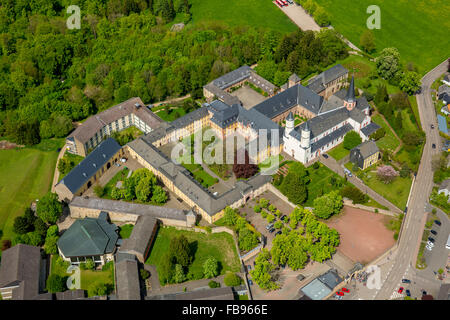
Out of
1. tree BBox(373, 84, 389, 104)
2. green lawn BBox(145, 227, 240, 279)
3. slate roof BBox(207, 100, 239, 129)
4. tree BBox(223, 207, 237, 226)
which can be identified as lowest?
green lawn BBox(145, 227, 240, 279)

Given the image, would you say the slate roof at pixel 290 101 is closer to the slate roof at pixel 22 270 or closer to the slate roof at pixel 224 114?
the slate roof at pixel 224 114

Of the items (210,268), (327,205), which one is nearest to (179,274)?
(210,268)

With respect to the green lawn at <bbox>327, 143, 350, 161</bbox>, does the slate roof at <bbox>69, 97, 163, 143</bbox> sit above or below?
above

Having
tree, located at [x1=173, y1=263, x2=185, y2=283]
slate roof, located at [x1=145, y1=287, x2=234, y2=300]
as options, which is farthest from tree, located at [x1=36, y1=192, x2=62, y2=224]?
tree, located at [x1=173, y1=263, x2=185, y2=283]

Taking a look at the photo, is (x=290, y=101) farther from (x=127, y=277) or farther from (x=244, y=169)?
(x=127, y=277)

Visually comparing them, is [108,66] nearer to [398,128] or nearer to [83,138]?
[83,138]

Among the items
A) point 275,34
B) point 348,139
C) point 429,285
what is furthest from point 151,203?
point 275,34

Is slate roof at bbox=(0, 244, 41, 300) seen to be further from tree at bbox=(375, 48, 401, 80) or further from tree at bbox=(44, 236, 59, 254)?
tree at bbox=(375, 48, 401, 80)

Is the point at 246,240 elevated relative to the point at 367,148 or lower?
lower
